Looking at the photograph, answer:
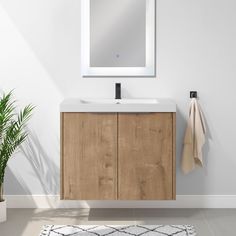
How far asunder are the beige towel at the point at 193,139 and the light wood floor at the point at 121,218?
398 mm

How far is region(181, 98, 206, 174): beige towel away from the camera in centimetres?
478

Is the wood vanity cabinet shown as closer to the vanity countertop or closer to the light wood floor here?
the vanity countertop

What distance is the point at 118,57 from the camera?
4.82m

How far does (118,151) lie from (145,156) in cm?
21

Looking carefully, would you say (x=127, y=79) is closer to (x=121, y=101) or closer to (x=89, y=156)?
(x=121, y=101)

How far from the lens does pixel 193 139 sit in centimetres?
480

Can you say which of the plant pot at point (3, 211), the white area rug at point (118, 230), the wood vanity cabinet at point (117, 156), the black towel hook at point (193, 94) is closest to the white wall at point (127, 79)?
the black towel hook at point (193, 94)

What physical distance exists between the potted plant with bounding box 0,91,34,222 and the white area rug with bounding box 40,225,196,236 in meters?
0.53

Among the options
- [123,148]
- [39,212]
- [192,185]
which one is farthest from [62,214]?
[192,185]

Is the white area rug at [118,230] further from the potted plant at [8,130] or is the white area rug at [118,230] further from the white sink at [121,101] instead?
the white sink at [121,101]

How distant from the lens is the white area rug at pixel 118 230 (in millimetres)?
4145

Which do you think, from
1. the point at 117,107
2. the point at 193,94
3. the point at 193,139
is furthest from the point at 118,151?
the point at 193,94

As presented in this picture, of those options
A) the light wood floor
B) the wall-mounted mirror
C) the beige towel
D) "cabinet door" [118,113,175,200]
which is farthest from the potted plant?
the beige towel

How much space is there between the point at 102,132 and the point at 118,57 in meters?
0.77
